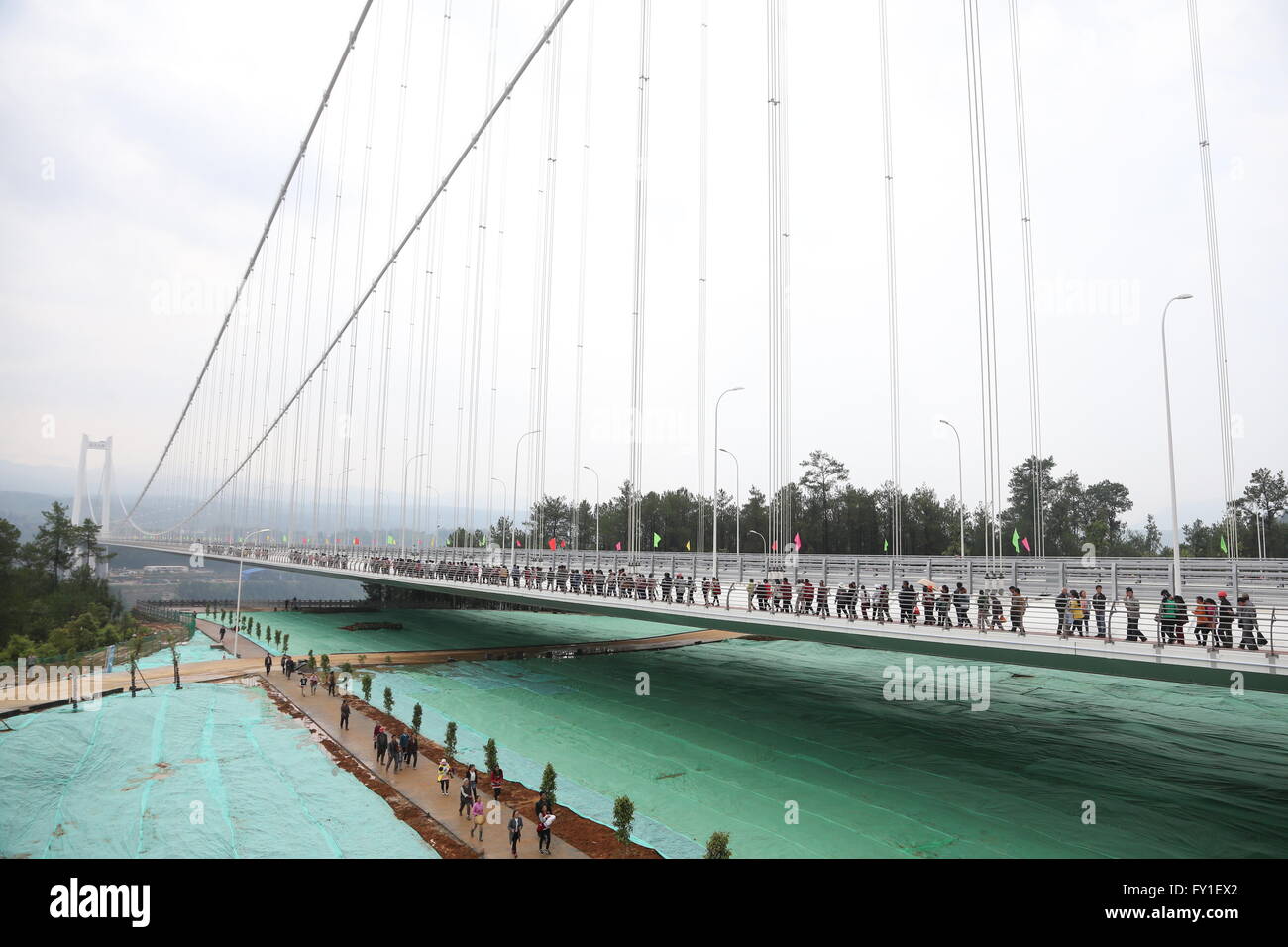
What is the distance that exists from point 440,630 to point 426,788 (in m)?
38.6

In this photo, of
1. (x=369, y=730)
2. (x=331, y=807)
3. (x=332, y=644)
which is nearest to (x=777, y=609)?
(x=331, y=807)

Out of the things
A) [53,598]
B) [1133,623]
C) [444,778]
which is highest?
[1133,623]

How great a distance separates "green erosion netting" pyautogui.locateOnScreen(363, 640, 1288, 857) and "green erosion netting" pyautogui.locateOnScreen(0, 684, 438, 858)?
4.77m

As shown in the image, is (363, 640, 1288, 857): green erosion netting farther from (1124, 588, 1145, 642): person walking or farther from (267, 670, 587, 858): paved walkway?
(1124, 588, 1145, 642): person walking

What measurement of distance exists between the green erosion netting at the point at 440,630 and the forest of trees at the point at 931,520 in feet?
23.9

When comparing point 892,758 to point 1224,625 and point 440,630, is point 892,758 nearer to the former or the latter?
point 1224,625

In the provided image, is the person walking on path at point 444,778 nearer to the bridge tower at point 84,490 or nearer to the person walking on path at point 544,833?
the person walking on path at point 544,833

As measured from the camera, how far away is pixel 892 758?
21156mm

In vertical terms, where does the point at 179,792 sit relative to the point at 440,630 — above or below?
above

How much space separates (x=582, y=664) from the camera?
38.8 metres

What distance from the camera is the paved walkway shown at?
46.4 ft

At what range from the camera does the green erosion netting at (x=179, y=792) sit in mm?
14758

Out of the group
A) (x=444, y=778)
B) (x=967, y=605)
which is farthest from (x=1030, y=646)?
(x=444, y=778)
